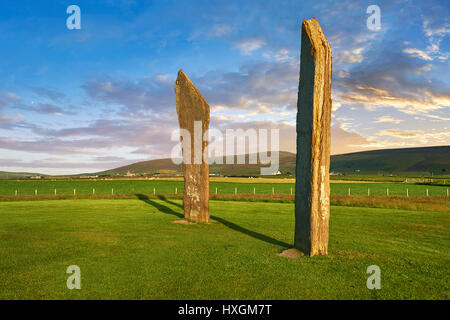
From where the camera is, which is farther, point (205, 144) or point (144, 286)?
point (205, 144)

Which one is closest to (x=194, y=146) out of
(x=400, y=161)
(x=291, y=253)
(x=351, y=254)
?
(x=291, y=253)

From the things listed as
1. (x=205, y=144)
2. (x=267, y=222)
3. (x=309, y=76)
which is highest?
(x=309, y=76)

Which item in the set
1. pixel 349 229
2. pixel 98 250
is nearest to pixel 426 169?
pixel 349 229

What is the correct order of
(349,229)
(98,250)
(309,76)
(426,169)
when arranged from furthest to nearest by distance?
(426,169) < (349,229) < (98,250) < (309,76)

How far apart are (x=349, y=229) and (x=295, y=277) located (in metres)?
7.61

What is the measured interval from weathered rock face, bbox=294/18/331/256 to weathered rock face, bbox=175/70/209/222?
273 inches

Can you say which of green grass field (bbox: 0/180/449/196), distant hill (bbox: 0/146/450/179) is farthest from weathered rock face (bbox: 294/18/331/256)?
distant hill (bbox: 0/146/450/179)

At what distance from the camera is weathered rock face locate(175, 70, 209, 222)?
49.0 feet

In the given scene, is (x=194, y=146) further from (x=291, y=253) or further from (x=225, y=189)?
(x=225, y=189)

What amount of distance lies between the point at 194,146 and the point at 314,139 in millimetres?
7915

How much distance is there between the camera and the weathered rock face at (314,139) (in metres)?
8.13
